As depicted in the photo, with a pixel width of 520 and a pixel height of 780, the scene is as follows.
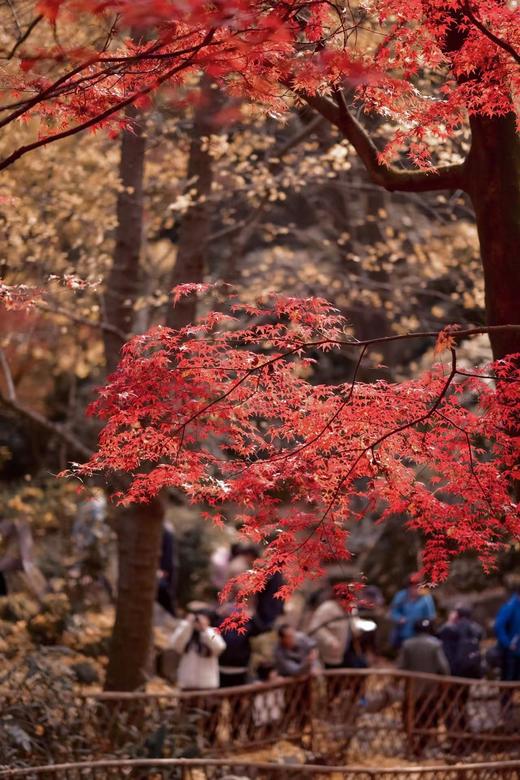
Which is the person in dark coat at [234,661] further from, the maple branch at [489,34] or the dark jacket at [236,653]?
the maple branch at [489,34]

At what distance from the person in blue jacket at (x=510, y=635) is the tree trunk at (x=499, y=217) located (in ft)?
22.6

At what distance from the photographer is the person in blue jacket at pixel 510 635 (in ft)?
39.3

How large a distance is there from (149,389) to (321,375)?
18243 millimetres

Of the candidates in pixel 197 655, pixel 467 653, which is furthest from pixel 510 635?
pixel 197 655

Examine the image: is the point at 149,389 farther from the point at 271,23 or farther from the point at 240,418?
the point at 271,23

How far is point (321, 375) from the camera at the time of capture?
2347 centimetres

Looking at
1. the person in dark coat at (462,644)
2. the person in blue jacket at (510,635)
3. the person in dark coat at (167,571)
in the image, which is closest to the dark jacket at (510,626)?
the person in blue jacket at (510,635)

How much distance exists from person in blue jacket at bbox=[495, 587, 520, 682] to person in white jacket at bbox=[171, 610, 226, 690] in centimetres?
365

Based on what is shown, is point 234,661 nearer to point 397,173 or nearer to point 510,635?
point 510,635

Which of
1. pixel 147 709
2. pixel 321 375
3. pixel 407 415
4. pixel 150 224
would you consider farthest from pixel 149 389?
pixel 321 375

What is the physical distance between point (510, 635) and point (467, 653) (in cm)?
61

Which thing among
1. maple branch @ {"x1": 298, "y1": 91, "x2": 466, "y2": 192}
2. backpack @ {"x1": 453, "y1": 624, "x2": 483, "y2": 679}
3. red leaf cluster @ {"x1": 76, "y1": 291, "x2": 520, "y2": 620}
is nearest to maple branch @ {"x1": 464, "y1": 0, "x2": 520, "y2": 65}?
maple branch @ {"x1": 298, "y1": 91, "x2": 466, "y2": 192}

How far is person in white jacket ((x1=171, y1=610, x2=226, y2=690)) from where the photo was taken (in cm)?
1027

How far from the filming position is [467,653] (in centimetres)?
1185
